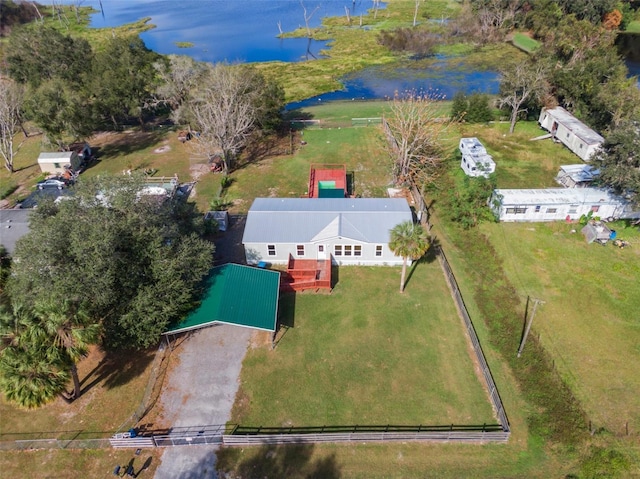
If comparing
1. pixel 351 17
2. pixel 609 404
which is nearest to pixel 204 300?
pixel 609 404

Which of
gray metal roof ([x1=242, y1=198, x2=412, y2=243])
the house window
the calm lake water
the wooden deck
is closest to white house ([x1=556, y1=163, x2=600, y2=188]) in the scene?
the house window

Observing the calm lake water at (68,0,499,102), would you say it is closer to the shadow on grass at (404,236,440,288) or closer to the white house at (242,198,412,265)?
the white house at (242,198,412,265)

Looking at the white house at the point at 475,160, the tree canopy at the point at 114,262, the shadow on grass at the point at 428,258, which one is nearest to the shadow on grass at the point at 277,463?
the tree canopy at the point at 114,262

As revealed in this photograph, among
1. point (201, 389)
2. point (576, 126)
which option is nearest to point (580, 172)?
point (576, 126)

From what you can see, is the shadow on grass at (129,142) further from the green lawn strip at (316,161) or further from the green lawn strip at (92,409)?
the green lawn strip at (92,409)

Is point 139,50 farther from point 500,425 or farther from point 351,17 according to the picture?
point 351,17
